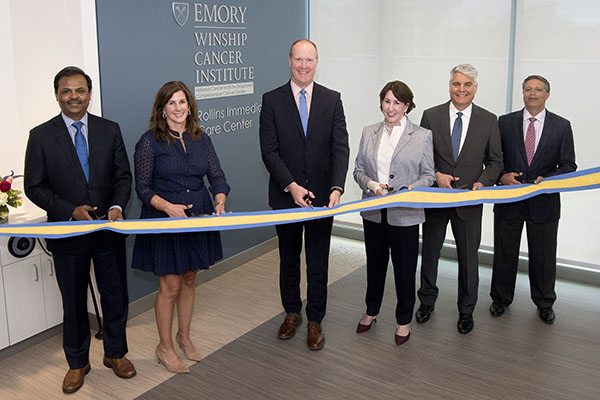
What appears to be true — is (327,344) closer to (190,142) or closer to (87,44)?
(190,142)

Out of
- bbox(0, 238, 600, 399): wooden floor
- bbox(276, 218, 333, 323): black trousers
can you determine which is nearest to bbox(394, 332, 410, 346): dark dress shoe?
bbox(0, 238, 600, 399): wooden floor

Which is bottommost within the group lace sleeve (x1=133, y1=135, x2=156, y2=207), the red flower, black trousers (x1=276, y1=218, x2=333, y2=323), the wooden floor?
the wooden floor

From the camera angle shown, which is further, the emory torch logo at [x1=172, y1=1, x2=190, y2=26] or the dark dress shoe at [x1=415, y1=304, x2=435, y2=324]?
the emory torch logo at [x1=172, y1=1, x2=190, y2=26]

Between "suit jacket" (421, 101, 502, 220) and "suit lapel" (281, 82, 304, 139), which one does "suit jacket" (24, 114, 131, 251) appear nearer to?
"suit lapel" (281, 82, 304, 139)

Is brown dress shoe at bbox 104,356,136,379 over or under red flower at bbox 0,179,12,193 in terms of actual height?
under

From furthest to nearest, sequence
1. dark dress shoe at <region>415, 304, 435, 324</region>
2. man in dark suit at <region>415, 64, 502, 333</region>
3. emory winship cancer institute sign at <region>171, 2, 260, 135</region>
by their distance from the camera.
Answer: emory winship cancer institute sign at <region>171, 2, 260, 135</region>, dark dress shoe at <region>415, 304, 435, 324</region>, man in dark suit at <region>415, 64, 502, 333</region>

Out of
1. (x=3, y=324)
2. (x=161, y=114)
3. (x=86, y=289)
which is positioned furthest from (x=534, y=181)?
(x=3, y=324)

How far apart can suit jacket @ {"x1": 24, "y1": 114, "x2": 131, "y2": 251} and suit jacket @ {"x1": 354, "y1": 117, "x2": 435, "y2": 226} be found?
1.54 metres

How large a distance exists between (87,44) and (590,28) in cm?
392

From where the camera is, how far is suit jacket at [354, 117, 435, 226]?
3.98 meters

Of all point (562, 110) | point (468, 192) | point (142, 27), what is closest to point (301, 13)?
point (142, 27)

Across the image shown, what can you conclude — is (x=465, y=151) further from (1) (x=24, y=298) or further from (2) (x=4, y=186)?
(1) (x=24, y=298)

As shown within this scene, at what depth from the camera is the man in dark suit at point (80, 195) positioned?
348 cm

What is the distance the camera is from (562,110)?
17.7 feet
